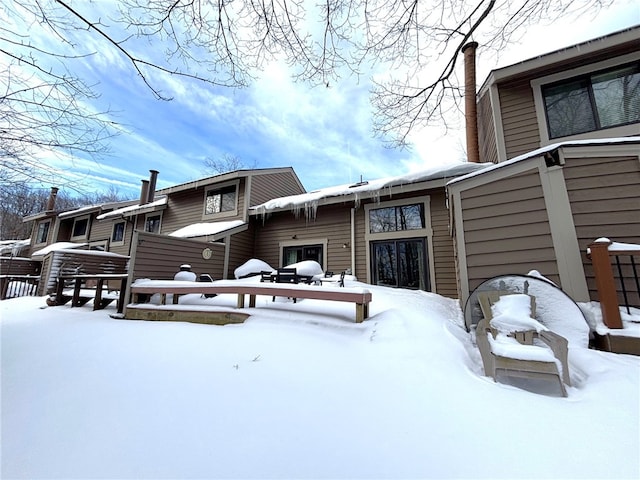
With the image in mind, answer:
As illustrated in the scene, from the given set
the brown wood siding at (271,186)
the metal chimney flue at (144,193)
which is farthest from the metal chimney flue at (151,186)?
the brown wood siding at (271,186)

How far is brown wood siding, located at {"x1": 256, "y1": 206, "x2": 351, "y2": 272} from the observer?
7402mm

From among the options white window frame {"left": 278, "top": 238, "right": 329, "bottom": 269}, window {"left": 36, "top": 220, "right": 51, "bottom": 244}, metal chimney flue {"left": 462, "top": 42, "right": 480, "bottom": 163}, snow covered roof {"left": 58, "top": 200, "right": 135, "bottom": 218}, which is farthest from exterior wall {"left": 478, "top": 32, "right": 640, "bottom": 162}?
window {"left": 36, "top": 220, "right": 51, "bottom": 244}

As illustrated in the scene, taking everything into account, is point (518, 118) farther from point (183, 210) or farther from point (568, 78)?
point (183, 210)

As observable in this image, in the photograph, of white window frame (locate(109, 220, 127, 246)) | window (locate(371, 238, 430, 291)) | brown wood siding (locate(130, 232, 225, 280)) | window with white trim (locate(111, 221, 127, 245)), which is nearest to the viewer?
brown wood siding (locate(130, 232, 225, 280))

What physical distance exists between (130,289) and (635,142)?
22.5 feet

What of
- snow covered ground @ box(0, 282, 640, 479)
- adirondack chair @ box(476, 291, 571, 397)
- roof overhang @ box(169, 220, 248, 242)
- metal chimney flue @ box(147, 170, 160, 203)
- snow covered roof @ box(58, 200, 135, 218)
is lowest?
snow covered ground @ box(0, 282, 640, 479)

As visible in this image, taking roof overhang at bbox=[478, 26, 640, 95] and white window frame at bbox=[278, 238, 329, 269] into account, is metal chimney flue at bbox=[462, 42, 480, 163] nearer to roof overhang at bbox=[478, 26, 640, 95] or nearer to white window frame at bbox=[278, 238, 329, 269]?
roof overhang at bbox=[478, 26, 640, 95]

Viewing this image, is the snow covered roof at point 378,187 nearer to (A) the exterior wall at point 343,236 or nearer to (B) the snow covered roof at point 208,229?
(A) the exterior wall at point 343,236

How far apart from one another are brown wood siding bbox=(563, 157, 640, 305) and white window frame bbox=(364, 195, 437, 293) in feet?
11.4

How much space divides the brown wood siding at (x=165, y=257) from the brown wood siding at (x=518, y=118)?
290 inches

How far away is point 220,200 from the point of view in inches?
379

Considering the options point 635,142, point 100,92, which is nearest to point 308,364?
point 100,92

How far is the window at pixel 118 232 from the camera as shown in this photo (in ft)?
39.4

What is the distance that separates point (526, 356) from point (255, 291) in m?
2.73
